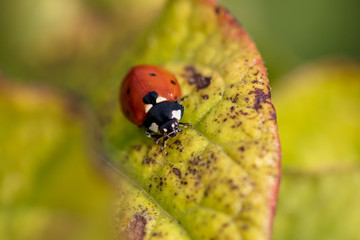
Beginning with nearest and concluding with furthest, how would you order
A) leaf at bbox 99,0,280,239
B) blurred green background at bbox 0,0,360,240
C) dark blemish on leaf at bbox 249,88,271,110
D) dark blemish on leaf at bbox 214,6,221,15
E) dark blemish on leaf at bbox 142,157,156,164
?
leaf at bbox 99,0,280,239 < dark blemish on leaf at bbox 249,88,271,110 < dark blemish on leaf at bbox 142,157,156,164 < dark blemish on leaf at bbox 214,6,221,15 < blurred green background at bbox 0,0,360,240

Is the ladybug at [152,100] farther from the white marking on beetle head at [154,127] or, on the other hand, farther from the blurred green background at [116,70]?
the blurred green background at [116,70]

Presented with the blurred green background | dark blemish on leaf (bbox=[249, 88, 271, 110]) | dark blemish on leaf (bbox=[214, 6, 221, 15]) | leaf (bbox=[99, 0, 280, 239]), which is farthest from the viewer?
the blurred green background

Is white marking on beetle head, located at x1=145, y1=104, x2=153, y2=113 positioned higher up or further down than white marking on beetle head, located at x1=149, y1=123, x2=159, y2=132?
higher up

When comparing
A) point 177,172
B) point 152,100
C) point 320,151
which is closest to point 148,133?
point 152,100

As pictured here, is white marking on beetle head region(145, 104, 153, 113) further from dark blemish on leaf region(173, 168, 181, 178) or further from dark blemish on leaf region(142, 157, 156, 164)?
dark blemish on leaf region(173, 168, 181, 178)

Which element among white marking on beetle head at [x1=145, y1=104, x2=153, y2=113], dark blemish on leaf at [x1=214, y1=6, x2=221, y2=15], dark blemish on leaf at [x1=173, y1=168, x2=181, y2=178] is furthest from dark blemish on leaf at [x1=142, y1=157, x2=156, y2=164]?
dark blemish on leaf at [x1=214, y1=6, x2=221, y2=15]

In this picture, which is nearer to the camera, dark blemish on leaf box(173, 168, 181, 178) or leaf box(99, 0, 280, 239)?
leaf box(99, 0, 280, 239)

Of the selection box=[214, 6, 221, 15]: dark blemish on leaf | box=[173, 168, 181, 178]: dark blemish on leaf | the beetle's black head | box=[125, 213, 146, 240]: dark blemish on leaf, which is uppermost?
box=[214, 6, 221, 15]: dark blemish on leaf
